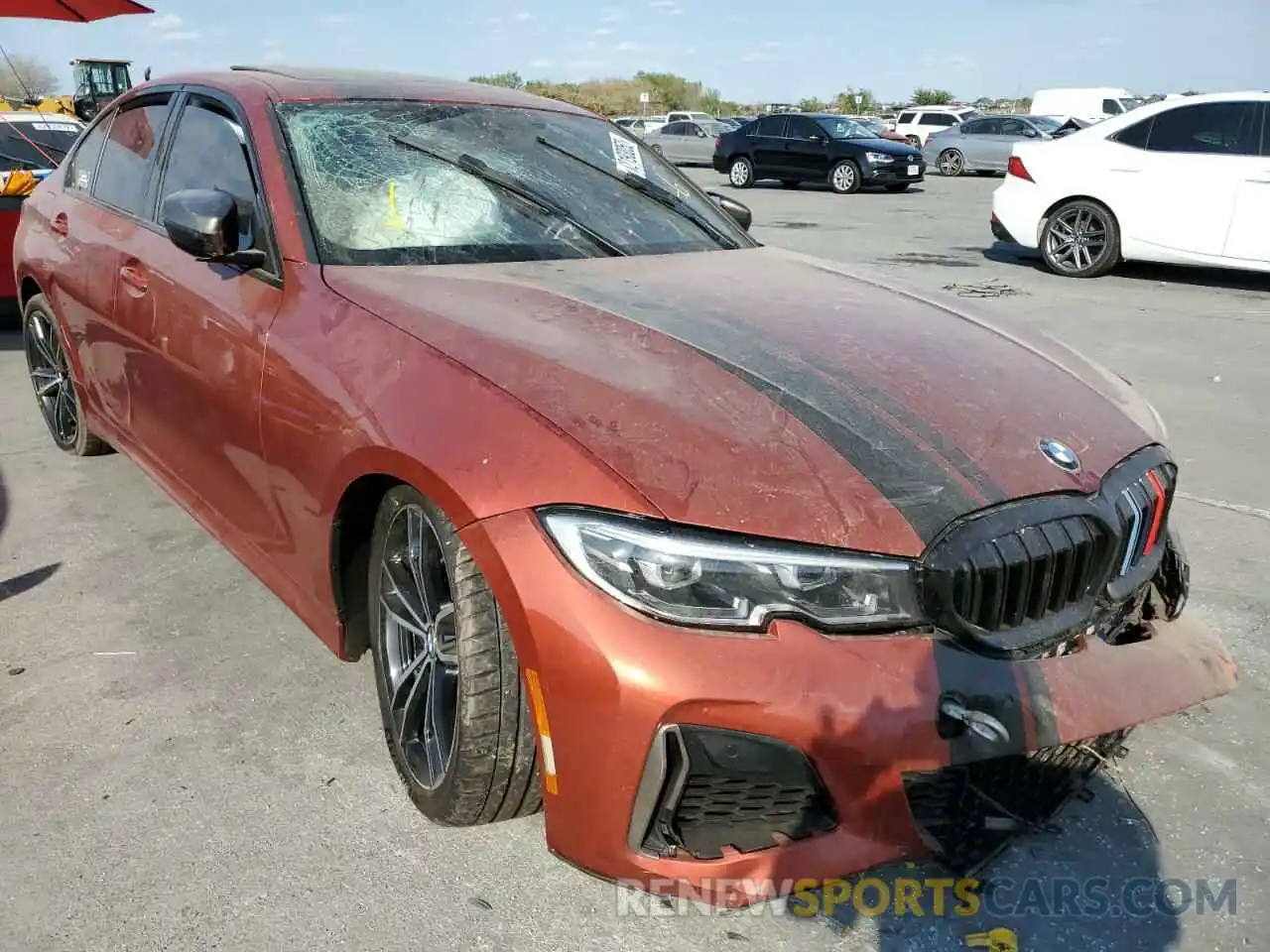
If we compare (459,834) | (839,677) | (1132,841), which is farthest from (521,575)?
(1132,841)

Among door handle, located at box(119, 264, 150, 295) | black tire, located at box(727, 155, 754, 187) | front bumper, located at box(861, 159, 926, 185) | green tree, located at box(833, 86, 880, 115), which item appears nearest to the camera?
door handle, located at box(119, 264, 150, 295)

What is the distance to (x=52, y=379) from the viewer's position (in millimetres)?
4605

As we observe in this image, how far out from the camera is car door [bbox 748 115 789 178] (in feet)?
67.6

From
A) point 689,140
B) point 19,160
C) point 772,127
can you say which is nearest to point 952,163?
point 772,127

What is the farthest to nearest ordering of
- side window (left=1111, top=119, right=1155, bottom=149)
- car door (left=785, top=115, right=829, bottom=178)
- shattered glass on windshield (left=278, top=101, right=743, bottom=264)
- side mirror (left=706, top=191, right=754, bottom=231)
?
car door (left=785, top=115, right=829, bottom=178) → side window (left=1111, top=119, right=1155, bottom=149) → side mirror (left=706, top=191, right=754, bottom=231) → shattered glass on windshield (left=278, top=101, right=743, bottom=264)

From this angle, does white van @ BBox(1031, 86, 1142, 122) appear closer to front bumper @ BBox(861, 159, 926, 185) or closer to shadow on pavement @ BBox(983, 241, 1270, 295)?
front bumper @ BBox(861, 159, 926, 185)

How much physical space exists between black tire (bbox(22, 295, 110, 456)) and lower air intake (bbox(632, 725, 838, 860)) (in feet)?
11.3

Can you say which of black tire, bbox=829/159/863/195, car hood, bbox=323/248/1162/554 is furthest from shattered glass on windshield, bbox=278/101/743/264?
black tire, bbox=829/159/863/195

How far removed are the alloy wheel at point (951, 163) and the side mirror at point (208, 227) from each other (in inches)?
958

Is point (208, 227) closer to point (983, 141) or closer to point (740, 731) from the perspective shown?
point (740, 731)

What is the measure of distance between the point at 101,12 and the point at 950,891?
9571 mm

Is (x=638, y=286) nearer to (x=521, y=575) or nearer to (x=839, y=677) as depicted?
(x=521, y=575)

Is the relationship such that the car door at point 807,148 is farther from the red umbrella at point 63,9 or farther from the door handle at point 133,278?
the door handle at point 133,278

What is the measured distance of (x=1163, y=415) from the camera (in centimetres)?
537
